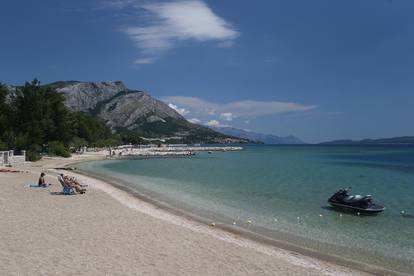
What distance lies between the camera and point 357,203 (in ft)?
74.8

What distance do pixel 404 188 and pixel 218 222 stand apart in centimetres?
2408

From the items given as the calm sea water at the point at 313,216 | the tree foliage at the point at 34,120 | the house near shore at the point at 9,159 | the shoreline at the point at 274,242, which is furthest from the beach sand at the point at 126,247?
the tree foliage at the point at 34,120

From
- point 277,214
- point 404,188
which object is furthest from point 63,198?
point 404,188

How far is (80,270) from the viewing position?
33.1 feet

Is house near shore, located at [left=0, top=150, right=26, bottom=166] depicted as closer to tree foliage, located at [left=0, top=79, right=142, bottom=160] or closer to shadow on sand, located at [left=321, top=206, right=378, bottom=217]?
tree foliage, located at [left=0, top=79, right=142, bottom=160]

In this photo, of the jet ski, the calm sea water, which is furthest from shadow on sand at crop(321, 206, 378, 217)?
the calm sea water

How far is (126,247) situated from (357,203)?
15.0 m

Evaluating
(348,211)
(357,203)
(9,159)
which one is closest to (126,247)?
(348,211)

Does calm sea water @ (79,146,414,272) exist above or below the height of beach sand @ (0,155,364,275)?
below

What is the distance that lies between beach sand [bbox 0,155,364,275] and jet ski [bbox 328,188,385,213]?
9754 mm

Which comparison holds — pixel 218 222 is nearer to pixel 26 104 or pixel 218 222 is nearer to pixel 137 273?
pixel 137 273

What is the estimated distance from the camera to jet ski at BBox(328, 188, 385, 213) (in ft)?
72.7

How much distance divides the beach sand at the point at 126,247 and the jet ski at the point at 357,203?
9.75 metres

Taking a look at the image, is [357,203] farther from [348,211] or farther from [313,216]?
[313,216]
